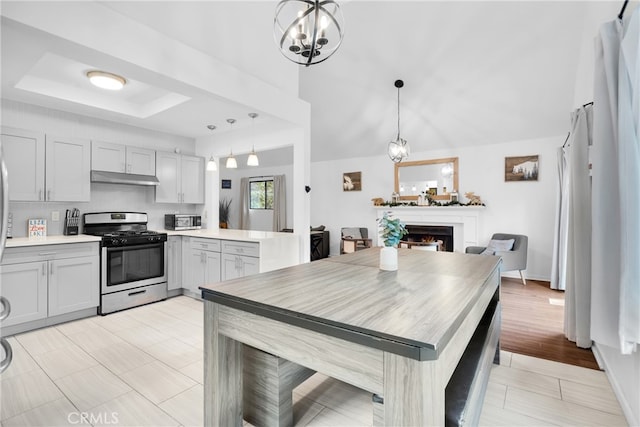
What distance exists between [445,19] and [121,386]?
197 inches

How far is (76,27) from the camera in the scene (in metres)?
2.01

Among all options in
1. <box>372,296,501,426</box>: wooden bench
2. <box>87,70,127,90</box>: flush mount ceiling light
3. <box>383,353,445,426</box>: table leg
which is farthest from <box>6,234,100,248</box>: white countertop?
<box>383,353,445,426</box>: table leg

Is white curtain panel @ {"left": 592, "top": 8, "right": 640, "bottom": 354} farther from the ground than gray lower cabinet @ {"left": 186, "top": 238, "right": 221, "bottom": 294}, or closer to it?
farther from the ground

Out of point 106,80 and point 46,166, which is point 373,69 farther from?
point 46,166

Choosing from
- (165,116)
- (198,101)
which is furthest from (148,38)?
(165,116)

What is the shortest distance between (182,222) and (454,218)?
4901 mm

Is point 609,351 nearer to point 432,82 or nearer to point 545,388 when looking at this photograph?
point 545,388

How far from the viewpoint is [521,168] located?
216 inches

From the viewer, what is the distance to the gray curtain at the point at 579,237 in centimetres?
254

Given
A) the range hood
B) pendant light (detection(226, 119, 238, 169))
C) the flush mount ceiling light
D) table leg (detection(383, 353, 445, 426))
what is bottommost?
table leg (detection(383, 353, 445, 426))

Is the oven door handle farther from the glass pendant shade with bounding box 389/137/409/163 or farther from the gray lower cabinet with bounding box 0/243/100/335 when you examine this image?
the glass pendant shade with bounding box 389/137/409/163

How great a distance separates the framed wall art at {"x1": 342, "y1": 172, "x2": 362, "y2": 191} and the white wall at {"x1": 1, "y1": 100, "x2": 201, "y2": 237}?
144 inches

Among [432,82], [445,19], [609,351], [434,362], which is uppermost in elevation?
[445,19]

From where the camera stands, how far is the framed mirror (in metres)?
6.22
